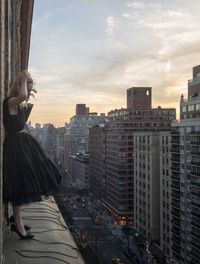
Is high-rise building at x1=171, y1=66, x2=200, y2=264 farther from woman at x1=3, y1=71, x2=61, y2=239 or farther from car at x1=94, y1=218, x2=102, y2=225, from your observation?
woman at x1=3, y1=71, x2=61, y2=239

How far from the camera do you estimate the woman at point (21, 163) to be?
4.89 meters

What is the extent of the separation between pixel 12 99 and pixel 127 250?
61615 millimetres

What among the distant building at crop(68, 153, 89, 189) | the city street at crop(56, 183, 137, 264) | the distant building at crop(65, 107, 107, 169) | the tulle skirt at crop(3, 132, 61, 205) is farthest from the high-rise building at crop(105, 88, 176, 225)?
the tulle skirt at crop(3, 132, 61, 205)

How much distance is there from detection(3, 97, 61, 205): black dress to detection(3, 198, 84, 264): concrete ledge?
1.53ft

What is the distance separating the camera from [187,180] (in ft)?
182

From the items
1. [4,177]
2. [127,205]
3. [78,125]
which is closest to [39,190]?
[4,177]

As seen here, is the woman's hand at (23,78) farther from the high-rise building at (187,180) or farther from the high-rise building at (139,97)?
the high-rise building at (139,97)

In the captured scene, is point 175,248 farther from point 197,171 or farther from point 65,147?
point 65,147

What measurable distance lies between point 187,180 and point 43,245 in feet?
170

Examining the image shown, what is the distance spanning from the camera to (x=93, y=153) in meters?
113

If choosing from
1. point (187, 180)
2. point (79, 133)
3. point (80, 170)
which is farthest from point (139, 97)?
point (79, 133)

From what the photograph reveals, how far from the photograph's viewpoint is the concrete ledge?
453 cm

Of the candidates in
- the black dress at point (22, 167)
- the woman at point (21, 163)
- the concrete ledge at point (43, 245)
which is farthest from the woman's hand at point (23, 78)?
the concrete ledge at point (43, 245)

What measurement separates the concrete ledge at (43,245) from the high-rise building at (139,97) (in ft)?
309
